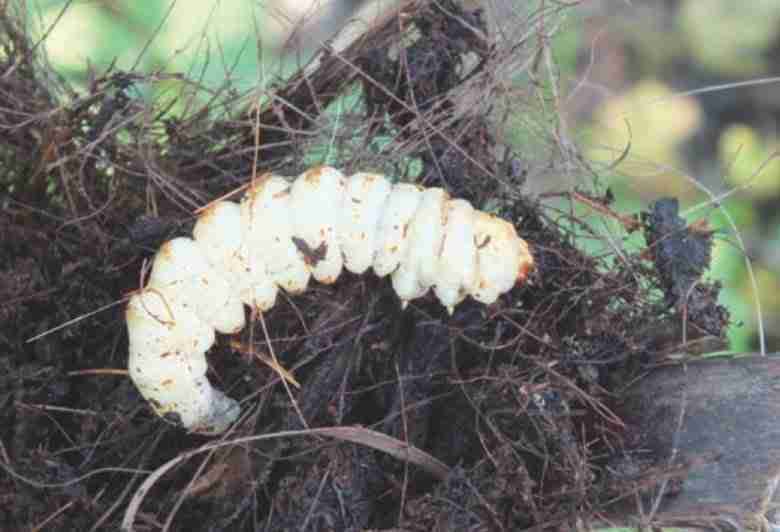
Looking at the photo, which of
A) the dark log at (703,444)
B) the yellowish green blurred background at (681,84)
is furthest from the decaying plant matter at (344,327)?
the yellowish green blurred background at (681,84)

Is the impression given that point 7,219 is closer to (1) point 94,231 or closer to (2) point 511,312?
(1) point 94,231

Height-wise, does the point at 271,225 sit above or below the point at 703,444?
above

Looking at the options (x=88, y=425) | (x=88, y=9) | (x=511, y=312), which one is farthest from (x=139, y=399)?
(x=88, y=9)

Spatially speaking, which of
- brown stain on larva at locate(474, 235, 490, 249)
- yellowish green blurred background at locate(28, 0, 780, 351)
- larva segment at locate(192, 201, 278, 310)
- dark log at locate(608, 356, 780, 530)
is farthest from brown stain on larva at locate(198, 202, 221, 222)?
yellowish green blurred background at locate(28, 0, 780, 351)

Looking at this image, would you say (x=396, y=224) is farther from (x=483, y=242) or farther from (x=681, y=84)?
(x=681, y=84)

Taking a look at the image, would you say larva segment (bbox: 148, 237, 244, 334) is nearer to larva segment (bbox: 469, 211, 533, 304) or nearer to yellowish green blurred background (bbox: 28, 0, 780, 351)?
larva segment (bbox: 469, 211, 533, 304)

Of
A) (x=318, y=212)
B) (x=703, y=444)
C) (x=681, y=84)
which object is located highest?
(x=318, y=212)

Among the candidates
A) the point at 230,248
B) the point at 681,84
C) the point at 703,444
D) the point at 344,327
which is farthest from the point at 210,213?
the point at 681,84
